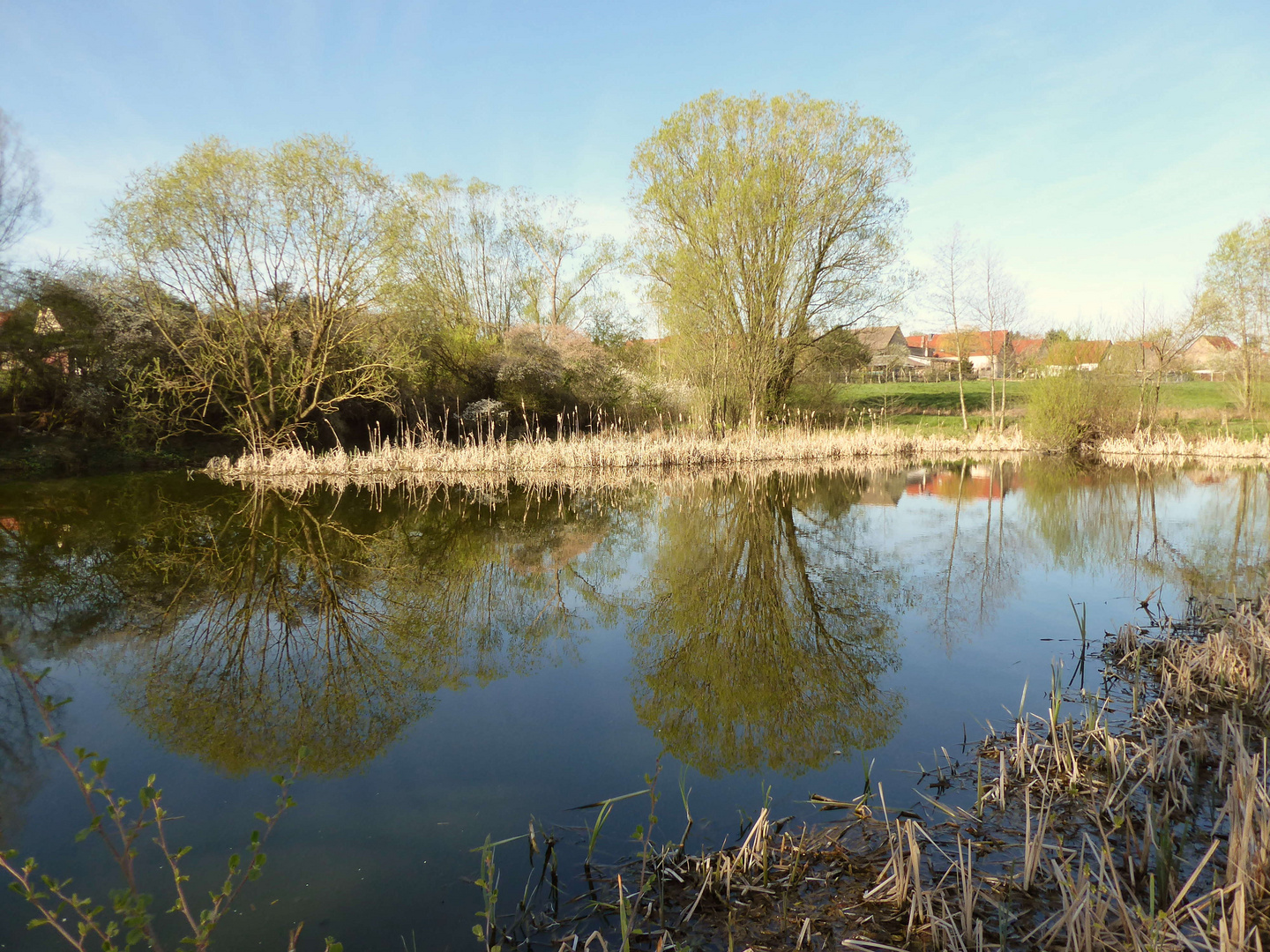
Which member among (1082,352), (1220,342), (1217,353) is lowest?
(1217,353)

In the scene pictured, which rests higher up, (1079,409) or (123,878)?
(1079,409)

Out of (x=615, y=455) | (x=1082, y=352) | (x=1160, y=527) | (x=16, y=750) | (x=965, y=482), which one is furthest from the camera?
(x=1082, y=352)

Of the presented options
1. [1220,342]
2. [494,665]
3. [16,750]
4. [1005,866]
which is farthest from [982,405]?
[16,750]

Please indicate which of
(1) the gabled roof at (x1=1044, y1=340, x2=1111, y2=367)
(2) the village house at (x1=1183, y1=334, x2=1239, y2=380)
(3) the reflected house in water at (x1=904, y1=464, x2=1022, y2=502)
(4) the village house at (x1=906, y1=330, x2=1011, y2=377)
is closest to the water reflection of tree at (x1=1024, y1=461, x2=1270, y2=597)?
(3) the reflected house in water at (x1=904, y1=464, x2=1022, y2=502)

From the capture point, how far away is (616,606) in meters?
5.82

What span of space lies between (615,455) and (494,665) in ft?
38.7

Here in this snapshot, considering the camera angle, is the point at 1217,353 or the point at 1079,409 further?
the point at 1217,353

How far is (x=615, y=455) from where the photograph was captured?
16.1 metres

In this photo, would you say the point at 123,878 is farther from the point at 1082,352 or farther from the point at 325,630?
the point at 1082,352

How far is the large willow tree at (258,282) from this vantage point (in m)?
14.3

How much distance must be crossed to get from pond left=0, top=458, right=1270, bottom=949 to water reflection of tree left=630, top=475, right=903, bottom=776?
26mm

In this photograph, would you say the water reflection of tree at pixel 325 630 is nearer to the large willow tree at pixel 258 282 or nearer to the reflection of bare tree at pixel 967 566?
the reflection of bare tree at pixel 967 566

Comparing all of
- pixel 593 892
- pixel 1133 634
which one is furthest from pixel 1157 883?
pixel 1133 634

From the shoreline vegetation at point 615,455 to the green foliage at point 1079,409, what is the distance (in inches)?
20.6
